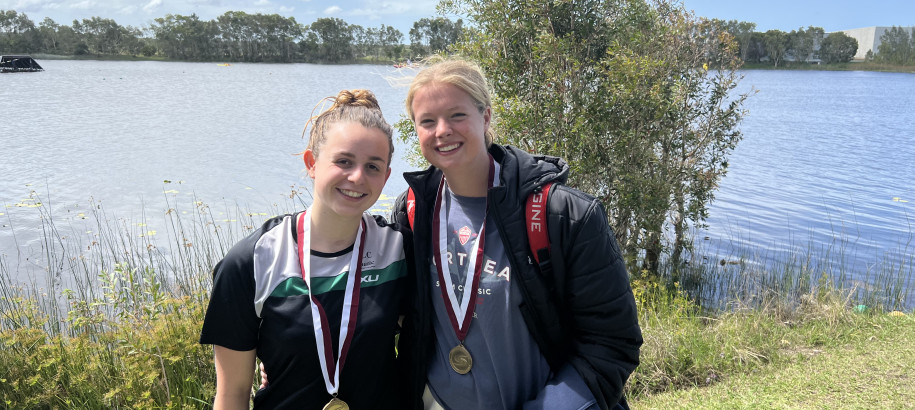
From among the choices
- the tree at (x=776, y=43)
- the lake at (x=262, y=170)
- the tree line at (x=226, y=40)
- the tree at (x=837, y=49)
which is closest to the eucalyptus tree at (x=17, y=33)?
the tree line at (x=226, y=40)

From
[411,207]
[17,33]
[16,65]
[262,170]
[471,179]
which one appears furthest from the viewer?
[17,33]

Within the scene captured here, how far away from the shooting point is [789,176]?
54.9 ft

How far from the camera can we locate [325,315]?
2.09m

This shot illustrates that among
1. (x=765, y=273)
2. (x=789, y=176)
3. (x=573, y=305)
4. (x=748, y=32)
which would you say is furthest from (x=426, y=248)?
(x=748, y=32)

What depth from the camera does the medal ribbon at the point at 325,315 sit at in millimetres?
2080

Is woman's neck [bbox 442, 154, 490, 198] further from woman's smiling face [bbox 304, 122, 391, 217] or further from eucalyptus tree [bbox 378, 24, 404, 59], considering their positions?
eucalyptus tree [bbox 378, 24, 404, 59]

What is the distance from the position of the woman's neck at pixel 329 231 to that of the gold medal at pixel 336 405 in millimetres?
542

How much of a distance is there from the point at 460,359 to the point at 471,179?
2.23ft

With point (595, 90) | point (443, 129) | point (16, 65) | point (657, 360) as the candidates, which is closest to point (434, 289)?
point (443, 129)

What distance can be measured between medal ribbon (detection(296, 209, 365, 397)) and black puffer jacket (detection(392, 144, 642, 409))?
22.4 inches

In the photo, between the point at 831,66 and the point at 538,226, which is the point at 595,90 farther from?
the point at 831,66

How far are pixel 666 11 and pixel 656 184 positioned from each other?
257cm

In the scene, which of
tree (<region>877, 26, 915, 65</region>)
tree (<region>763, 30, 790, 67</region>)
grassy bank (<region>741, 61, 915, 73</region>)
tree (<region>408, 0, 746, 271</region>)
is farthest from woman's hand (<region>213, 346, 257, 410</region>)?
tree (<region>877, 26, 915, 65</region>)

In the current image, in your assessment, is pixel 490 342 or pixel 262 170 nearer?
pixel 490 342
